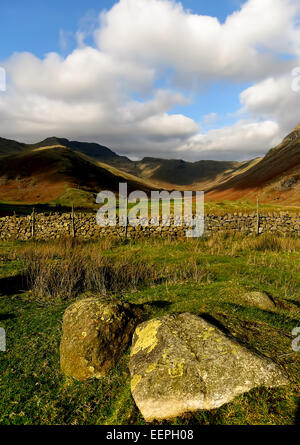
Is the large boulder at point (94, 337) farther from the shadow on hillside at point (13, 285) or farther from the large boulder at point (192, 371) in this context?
the shadow on hillside at point (13, 285)

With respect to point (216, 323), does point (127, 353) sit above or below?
below

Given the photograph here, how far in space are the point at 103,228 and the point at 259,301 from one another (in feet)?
48.4

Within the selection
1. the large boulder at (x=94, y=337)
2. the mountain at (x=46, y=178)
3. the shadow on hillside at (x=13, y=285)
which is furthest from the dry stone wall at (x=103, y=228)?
the mountain at (x=46, y=178)

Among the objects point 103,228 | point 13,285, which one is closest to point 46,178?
point 103,228

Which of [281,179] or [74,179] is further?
[74,179]

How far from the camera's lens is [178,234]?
1969 cm

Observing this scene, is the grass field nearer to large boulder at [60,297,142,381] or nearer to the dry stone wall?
large boulder at [60,297,142,381]

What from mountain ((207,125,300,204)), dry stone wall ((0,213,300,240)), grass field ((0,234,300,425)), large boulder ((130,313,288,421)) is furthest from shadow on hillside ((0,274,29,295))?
mountain ((207,125,300,204))

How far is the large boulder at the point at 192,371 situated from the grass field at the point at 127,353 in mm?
110

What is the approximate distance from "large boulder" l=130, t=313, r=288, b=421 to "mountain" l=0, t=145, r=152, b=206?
43675 mm

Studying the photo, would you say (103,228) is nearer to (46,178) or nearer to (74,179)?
(74,179)

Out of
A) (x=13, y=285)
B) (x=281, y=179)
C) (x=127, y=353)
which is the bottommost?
(x=13, y=285)

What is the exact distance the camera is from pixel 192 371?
2963mm
